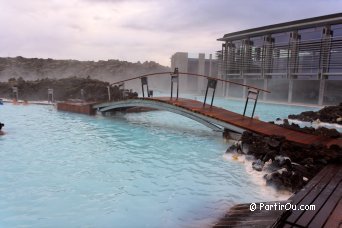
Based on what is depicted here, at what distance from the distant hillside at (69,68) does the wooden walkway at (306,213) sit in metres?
49.5

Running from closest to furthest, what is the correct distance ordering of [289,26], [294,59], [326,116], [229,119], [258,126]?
[258,126]
[229,119]
[326,116]
[289,26]
[294,59]

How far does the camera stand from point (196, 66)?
136 feet

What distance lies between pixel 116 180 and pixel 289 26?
2283 cm

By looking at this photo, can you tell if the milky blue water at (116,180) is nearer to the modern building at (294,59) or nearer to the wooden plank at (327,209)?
the wooden plank at (327,209)

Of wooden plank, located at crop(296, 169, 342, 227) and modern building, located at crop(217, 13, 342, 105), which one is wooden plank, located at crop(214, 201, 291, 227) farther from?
modern building, located at crop(217, 13, 342, 105)

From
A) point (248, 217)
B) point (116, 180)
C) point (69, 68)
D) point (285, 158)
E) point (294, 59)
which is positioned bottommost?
point (116, 180)

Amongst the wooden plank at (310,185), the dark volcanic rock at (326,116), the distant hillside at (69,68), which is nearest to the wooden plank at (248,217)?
the wooden plank at (310,185)

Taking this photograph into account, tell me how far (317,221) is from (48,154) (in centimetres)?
619

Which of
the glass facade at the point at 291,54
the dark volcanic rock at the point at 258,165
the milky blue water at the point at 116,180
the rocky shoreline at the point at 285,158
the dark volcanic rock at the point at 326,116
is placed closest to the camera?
the milky blue water at the point at 116,180

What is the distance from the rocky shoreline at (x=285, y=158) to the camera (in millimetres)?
5441

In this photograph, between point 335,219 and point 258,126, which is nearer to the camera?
point 335,219

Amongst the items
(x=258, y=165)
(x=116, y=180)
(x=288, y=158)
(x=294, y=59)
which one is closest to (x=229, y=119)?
(x=258, y=165)

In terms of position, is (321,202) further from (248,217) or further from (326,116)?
(326,116)

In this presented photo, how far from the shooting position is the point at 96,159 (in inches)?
282
